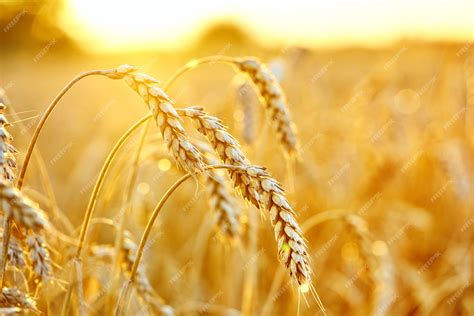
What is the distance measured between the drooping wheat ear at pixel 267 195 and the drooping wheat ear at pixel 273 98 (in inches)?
23.3

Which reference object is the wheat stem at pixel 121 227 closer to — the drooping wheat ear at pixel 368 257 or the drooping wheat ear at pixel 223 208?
the drooping wheat ear at pixel 223 208

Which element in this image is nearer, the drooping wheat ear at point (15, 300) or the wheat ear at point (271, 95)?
the drooping wheat ear at point (15, 300)

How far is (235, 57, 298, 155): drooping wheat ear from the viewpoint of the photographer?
1.82 meters

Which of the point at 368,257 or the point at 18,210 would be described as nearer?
the point at 18,210

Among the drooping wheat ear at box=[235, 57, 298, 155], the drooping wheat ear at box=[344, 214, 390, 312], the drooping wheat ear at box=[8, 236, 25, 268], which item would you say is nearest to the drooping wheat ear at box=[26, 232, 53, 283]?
the drooping wheat ear at box=[8, 236, 25, 268]

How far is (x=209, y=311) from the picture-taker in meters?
3.32

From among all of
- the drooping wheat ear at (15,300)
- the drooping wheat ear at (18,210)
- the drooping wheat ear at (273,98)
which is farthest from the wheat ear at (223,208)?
the drooping wheat ear at (18,210)

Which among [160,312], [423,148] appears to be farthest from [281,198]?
[423,148]

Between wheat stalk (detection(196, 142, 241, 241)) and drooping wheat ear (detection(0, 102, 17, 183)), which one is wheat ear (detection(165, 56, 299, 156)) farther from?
drooping wheat ear (detection(0, 102, 17, 183))

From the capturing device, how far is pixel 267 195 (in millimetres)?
1185

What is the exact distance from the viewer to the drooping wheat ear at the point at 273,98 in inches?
71.8

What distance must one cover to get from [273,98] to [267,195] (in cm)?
76

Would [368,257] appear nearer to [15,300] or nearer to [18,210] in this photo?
[15,300]

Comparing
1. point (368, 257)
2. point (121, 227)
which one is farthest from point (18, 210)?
point (368, 257)
